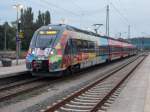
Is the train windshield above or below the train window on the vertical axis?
above

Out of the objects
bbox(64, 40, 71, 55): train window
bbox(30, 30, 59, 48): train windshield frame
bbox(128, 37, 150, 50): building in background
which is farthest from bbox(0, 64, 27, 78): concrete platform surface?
bbox(128, 37, 150, 50): building in background

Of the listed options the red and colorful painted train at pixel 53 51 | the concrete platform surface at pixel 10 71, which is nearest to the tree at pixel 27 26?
the concrete platform surface at pixel 10 71

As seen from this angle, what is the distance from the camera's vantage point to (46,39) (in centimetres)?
2361

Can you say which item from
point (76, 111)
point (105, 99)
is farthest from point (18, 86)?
point (76, 111)

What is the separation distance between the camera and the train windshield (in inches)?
918

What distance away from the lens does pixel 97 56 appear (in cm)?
3550

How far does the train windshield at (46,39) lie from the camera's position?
76.5 ft

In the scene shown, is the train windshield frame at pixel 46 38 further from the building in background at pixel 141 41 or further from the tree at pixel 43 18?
the building in background at pixel 141 41

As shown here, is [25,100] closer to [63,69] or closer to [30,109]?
[30,109]

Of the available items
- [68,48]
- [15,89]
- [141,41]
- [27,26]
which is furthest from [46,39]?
[141,41]

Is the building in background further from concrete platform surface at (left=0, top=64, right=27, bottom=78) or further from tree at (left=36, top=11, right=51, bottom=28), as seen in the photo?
concrete platform surface at (left=0, top=64, right=27, bottom=78)

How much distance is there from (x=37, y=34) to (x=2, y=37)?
300ft

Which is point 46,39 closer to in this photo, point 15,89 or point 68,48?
point 68,48

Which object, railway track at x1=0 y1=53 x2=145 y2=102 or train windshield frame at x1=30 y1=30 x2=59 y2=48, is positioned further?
train windshield frame at x1=30 y1=30 x2=59 y2=48
